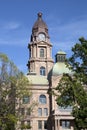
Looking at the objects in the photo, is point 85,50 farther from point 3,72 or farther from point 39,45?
point 39,45

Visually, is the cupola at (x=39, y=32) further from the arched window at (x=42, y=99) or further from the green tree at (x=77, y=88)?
the green tree at (x=77, y=88)

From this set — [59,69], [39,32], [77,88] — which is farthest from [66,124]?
[77,88]

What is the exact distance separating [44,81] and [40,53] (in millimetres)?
12118

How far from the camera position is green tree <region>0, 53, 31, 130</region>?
53.0m

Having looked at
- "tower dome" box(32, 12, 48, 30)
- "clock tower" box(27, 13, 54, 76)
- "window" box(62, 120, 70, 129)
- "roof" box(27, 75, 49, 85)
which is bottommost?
"window" box(62, 120, 70, 129)

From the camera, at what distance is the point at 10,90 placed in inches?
2132

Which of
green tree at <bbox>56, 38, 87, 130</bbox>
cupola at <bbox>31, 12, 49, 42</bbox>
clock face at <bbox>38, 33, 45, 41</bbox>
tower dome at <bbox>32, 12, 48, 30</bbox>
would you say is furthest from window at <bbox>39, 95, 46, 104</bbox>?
green tree at <bbox>56, 38, 87, 130</bbox>

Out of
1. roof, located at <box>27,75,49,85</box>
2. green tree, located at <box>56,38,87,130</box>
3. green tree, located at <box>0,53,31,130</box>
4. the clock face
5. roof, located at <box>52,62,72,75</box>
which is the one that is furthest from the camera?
the clock face

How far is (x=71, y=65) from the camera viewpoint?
1458 inches

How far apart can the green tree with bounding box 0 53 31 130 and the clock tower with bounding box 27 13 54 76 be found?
37260 millimetres

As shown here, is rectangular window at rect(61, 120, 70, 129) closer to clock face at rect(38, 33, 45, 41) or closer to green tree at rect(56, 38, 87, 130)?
clock face at rect(38, 33, 45, 41)

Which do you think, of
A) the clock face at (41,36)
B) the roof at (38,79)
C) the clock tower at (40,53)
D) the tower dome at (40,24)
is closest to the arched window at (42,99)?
the roof at (38,79)

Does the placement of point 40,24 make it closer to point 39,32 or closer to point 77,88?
point 39,32

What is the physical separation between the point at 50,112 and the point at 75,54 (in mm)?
46515
